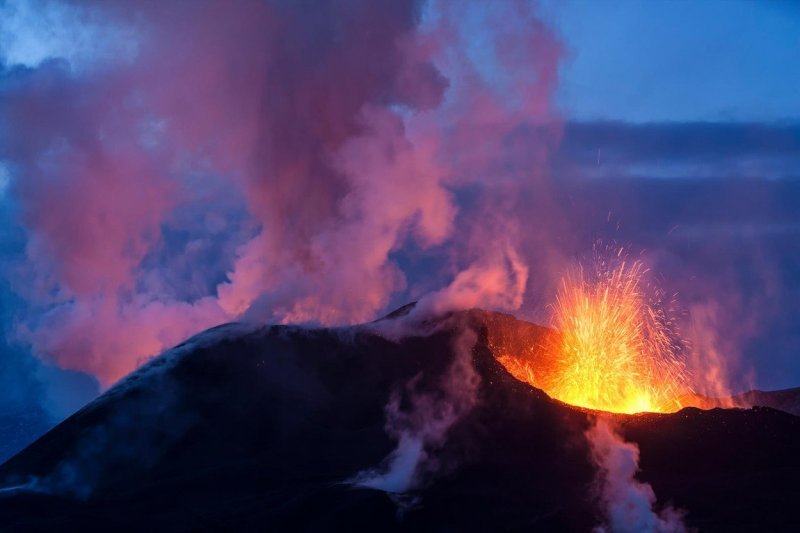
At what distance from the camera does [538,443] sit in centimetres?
2761

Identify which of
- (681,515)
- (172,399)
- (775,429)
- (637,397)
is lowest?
(681,515)

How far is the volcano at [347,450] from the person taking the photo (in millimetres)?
24281

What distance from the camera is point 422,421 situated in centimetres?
2984

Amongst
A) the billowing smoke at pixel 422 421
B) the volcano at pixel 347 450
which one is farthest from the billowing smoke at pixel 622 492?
the billowing smoke at pixel 422 421

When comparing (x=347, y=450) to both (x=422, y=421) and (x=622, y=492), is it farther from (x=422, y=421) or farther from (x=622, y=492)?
(x=622, y=492)

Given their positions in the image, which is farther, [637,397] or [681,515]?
[637,397]

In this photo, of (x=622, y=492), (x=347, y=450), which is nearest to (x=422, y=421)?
(x=347, y=450)

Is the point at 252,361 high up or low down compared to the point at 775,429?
up

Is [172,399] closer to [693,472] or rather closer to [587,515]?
[587,515]

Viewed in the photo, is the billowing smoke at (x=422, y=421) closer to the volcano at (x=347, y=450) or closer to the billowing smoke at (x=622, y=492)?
the volcano at (x=347, y=450)

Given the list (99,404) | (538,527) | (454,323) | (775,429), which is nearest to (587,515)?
(538,527)

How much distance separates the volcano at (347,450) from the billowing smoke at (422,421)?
20 centimetres

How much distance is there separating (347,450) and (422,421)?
2859 mm

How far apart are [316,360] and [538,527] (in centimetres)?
1465
